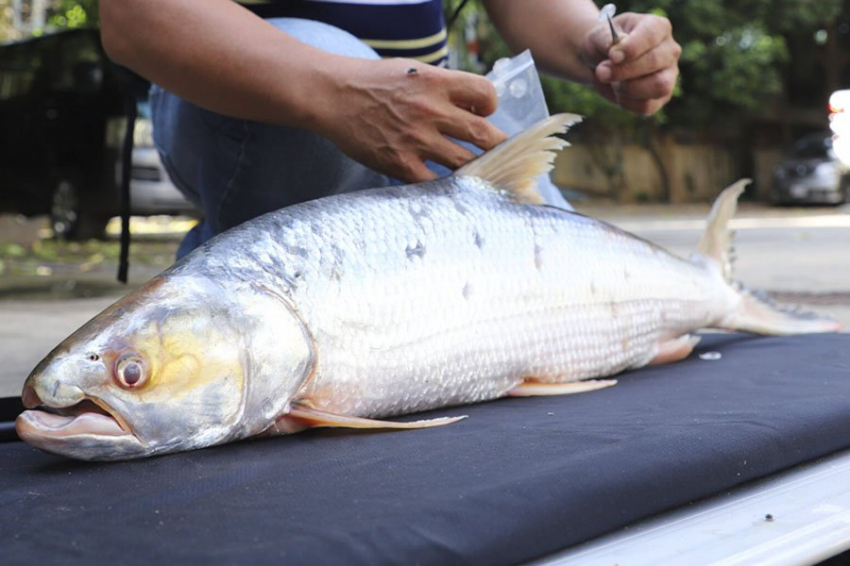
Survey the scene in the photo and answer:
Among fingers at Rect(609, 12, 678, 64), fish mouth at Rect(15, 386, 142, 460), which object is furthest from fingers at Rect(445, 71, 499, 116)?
fish mouth at Rect(15, 386, 142, 460)

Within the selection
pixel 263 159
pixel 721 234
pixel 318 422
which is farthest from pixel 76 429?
pixel 721 234

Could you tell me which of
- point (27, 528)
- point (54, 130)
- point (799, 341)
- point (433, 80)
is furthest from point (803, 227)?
point (27, 528)

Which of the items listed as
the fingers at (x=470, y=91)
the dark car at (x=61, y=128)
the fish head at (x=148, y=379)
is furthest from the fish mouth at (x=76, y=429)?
the dark car at (x=61, y=128)

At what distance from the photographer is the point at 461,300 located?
5.53 ft

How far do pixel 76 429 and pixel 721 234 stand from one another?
1.54 m

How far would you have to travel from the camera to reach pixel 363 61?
5.91ft

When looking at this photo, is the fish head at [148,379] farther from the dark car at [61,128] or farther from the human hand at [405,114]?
the dark car at [61,128]

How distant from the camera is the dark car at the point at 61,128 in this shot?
897cm

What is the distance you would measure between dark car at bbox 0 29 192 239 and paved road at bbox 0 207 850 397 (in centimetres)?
399

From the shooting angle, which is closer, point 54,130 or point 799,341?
point 799,341

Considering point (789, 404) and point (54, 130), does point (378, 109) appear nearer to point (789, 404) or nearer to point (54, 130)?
point (789, 404)

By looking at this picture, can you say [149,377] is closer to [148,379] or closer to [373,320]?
[148,379]

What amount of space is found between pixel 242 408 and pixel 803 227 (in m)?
12.6

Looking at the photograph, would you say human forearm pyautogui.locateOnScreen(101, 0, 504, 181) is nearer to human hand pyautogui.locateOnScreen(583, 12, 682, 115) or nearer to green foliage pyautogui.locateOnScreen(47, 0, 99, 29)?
human hand pyautogui.locateOnScreen(583, 12, 682, 115)
